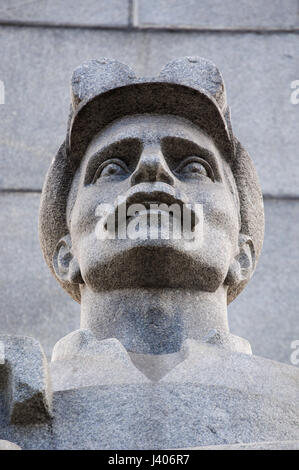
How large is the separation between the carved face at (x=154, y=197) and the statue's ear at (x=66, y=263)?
77 mm

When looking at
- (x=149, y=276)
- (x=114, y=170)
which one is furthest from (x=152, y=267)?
(x=114, y=170)

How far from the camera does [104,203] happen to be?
10.2 feet

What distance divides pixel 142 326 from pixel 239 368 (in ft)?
1.31

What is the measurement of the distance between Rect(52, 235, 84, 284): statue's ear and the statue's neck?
0.18 m

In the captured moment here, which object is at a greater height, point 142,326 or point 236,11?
point 236,11

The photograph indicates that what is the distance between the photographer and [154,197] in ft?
9.82

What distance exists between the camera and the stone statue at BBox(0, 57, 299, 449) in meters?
2.35

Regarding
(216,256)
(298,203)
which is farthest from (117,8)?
(216,256)

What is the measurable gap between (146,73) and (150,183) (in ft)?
7.85

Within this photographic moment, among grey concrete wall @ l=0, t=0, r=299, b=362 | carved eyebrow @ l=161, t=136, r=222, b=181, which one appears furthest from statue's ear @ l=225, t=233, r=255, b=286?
grey concrete wall @ l=0, t=0, r=299, b=362

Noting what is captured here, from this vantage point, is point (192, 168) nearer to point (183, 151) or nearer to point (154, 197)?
point (183, 151)

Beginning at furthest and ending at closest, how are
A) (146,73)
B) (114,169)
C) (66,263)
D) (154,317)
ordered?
(146,73), (66,263), (114,169), (154,317)
